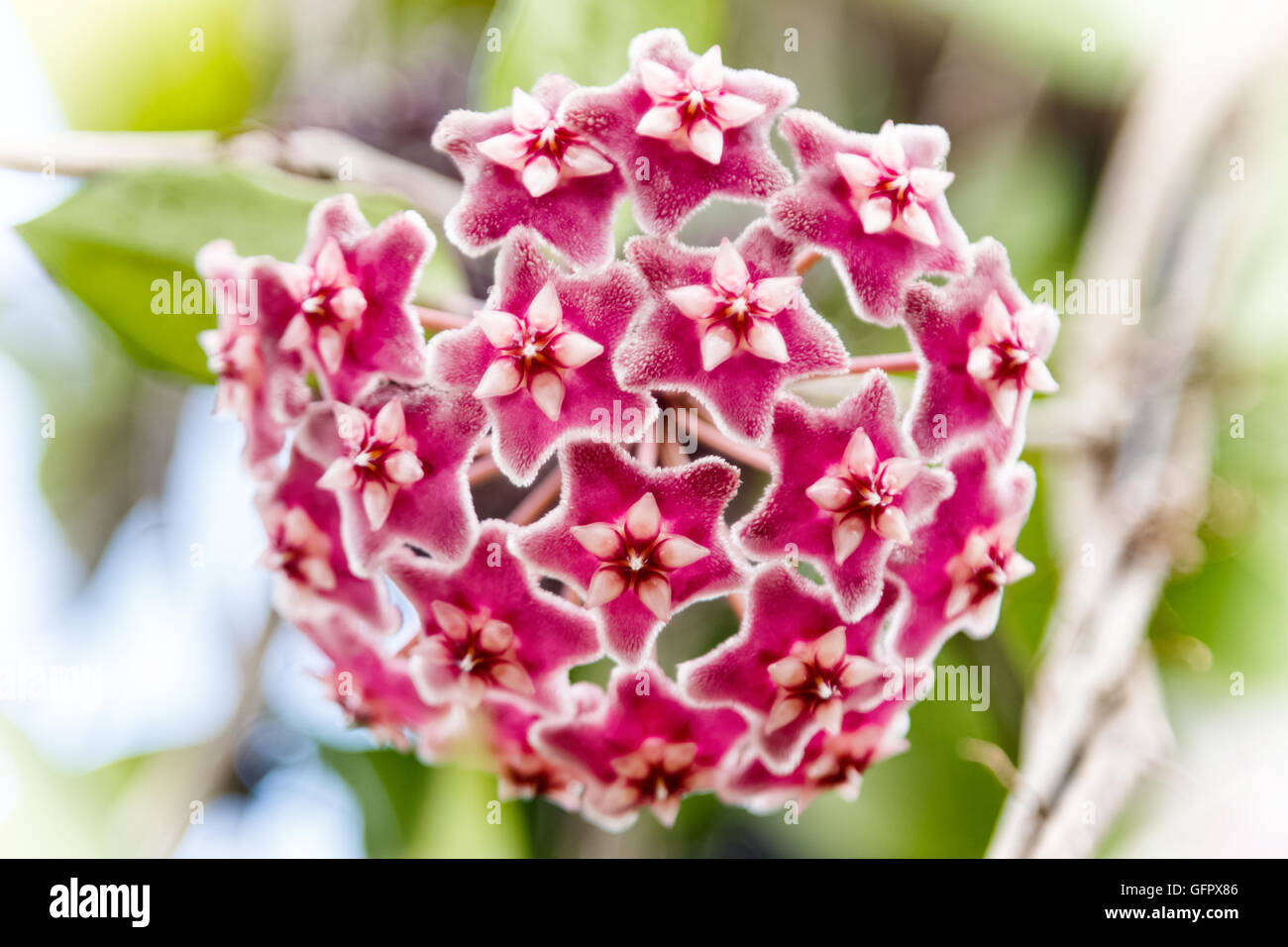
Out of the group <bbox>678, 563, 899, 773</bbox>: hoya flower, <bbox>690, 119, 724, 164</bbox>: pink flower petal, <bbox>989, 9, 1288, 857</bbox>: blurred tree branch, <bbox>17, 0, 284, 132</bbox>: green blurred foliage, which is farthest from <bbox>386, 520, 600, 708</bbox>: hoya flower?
<bbox>17, 0, 284, 132</bbox>: green blurred foliage

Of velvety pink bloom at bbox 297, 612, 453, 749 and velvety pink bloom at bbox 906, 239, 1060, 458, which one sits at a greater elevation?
velvety pink bloom at bbox 906, 239, 1060, 458

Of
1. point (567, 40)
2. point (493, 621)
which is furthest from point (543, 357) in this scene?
point (567, 40)

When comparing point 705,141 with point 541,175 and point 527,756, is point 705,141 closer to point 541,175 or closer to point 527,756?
point 541,175

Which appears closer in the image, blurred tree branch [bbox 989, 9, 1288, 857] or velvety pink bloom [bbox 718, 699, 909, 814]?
velvety pink bloom [bbox 718, 699, 909, 814]

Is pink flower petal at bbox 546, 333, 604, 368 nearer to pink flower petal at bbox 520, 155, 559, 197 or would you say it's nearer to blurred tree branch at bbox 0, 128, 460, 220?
pink flower petal at bbox 520, 155, 559, 197

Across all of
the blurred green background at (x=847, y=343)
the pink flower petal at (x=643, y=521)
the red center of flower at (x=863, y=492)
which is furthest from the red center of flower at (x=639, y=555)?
the blurred green background at (x=847, y=343)

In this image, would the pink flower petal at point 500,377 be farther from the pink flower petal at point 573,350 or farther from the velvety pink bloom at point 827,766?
the velvety pink bloom at point 827,766

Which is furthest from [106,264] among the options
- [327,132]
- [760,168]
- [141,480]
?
[760,168]
